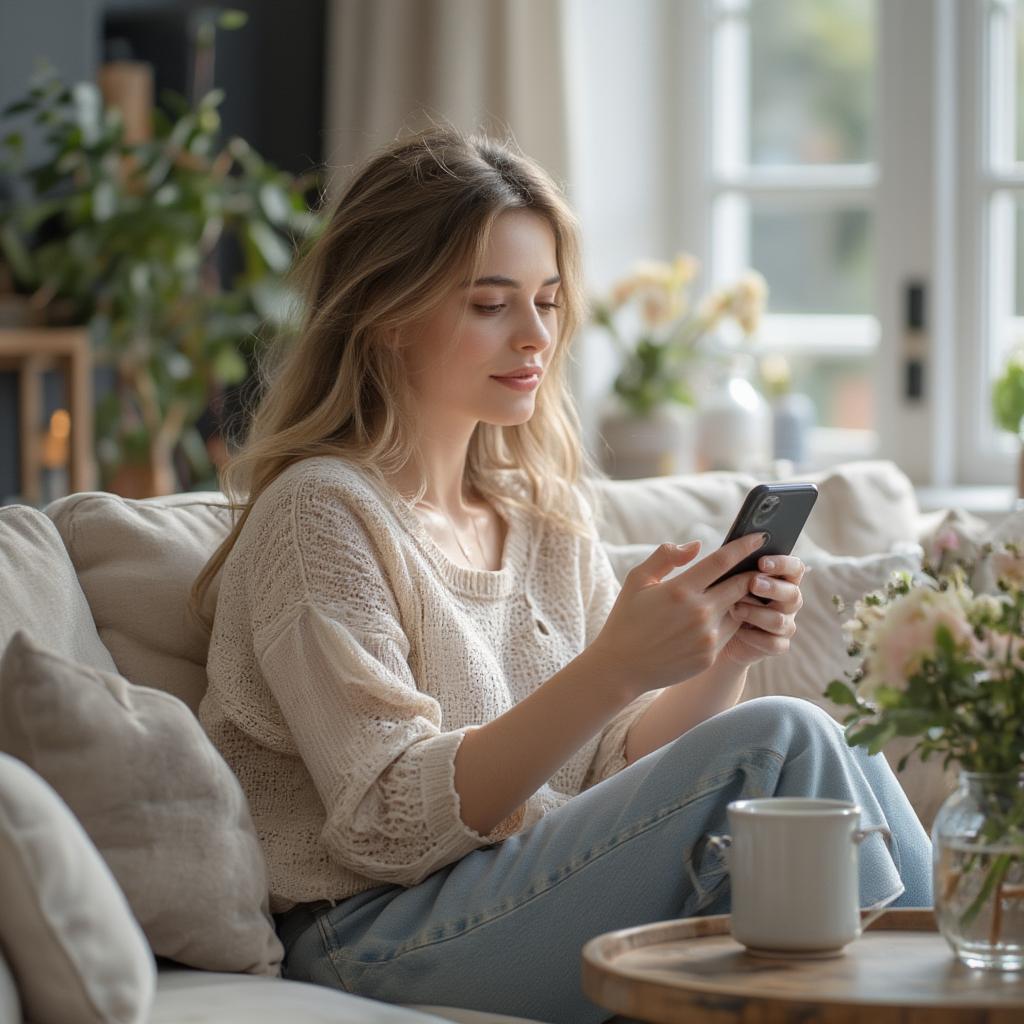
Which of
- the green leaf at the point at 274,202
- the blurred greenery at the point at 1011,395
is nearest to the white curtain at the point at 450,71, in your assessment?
the green leaf at the point at 274,202

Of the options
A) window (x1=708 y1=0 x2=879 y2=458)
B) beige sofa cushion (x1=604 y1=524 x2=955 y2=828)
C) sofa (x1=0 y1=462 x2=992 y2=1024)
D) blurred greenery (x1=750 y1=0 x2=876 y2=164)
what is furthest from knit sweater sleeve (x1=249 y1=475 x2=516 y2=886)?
blurred greenery (x1=750 y1=0 x2=876 y2=164)

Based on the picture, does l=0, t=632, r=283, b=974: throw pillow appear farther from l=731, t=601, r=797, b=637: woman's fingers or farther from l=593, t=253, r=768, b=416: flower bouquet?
l=593, t=253, r=768, b=416: flower bouquet

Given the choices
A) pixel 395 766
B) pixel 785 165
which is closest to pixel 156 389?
pixel 785 165

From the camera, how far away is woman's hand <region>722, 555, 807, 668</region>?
5.69ft

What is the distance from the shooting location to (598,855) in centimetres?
165

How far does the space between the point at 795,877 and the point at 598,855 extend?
0.38m

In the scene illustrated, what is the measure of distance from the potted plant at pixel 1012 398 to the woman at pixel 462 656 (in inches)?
54.3

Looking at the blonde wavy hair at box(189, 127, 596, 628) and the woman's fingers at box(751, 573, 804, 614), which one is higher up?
the blonde wavy hair at box(189, 127, 596, 628)

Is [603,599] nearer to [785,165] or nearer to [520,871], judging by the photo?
[520,871]

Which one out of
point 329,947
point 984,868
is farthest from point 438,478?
point 984,868

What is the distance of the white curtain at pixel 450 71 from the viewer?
4207 mm

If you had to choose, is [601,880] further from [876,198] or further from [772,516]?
[876,198]

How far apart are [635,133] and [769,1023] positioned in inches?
140

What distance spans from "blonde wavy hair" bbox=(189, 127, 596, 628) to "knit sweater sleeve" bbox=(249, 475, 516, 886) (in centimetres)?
19
